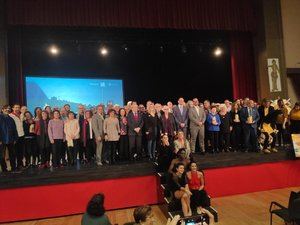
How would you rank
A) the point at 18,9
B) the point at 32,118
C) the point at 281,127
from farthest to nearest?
the point at 18,9, the point at 281,127, the point at 32,118

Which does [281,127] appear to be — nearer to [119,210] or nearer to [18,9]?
[119,210]

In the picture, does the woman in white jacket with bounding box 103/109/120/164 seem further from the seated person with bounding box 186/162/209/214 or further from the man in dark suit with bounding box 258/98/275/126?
the man in dark suit with bounding box 258/98/275/126

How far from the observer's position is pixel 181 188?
5395mm

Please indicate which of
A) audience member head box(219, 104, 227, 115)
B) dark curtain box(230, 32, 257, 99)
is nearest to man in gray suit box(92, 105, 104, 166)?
audience member head box(219, 104, 227, 115)

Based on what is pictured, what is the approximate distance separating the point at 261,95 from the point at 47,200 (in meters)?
7.72

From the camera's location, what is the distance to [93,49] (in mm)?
10969

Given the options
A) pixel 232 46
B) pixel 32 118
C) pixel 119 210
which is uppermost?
pixel 232 46

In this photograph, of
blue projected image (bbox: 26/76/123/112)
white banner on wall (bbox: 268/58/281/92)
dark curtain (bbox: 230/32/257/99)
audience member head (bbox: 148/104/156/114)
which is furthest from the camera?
dark curtain (bbox: 230/32/257/99)

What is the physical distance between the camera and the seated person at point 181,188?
5293 mm

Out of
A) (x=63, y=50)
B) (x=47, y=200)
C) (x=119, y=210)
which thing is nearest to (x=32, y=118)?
(x=47, y=200)

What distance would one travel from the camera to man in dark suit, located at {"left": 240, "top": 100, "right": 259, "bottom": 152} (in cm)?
754

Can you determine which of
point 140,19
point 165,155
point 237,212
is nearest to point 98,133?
point 165,155

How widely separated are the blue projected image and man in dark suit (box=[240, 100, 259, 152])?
5011 mm

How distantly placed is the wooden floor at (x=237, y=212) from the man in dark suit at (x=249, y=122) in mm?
1265
